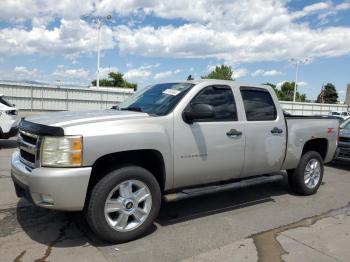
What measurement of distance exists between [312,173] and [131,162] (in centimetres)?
384

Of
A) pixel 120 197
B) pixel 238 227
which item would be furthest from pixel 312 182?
pixel 120 197

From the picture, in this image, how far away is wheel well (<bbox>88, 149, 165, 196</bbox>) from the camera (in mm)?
4312

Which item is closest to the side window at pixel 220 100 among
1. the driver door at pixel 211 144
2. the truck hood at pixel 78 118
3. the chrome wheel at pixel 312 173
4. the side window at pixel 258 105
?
the driver door at pixel 211 144

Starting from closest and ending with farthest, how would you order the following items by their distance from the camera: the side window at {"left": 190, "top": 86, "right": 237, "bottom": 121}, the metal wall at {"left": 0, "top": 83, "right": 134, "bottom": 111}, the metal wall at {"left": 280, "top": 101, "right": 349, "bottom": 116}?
the side window at {"left": 190, "top": 86, "right": 237, "bottom": 121}, the metal wall at {"left": 0, "top": 83, "right": 134, "bottom": 111}, the metal wall at {"left": 280, "top": 101, "right": 349, "bottom": 116}

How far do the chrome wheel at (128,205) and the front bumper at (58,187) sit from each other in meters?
0.35

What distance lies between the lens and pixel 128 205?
4.39 m

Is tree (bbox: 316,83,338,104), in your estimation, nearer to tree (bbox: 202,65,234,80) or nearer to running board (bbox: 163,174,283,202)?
tree (bbox: 202,65,234,80)

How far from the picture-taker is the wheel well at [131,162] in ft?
14.1

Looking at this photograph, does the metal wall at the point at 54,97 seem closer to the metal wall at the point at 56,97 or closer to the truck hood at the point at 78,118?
the metal wall at the point at 56,97

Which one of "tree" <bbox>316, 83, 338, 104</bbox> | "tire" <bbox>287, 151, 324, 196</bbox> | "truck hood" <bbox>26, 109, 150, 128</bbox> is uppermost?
"tree" <bbox>316, 83, 338, 104</bbox>

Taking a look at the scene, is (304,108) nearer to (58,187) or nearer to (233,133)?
(233,133)

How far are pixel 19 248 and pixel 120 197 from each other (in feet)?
3.83

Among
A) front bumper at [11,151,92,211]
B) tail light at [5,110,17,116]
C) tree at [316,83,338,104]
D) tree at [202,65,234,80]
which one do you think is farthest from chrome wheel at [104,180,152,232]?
tree at [316,83,338,104]

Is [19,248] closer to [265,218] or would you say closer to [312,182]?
[265,218]
